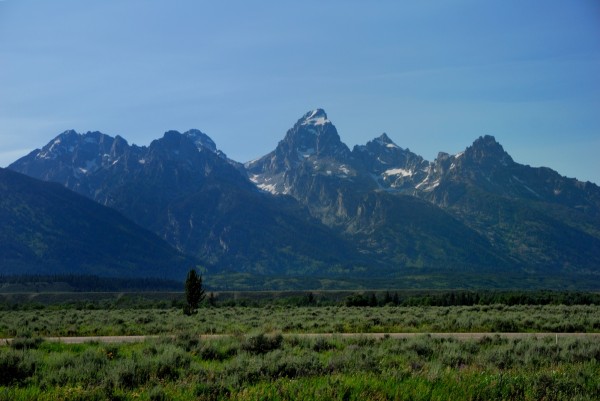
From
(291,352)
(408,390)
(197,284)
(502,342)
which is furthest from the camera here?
(197,284)

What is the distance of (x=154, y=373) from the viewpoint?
601 inches

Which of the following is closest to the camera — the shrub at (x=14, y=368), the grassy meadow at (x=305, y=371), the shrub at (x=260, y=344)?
the grassy meadow at (x=305, y=371)

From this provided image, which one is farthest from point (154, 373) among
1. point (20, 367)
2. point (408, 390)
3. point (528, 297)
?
point (528, 297)

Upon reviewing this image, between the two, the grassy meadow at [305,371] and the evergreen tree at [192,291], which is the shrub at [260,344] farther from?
the evergreen tree at [192,291]

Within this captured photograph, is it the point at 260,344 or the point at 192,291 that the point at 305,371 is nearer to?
the point at 260,344

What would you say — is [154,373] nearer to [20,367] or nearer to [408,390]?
[20,367]

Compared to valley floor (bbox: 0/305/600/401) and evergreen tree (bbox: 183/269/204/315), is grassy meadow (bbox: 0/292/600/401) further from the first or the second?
evergreen tree (bbox: 183/269/204/315)

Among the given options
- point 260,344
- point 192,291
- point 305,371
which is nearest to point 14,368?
point 305,371

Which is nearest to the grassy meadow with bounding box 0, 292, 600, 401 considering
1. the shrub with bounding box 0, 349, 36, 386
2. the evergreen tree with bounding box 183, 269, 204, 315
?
the shrub with bounding box 0, 349, 36, 386

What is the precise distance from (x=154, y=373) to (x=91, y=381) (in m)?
1.77

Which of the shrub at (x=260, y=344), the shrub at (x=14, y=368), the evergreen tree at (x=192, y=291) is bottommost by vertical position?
the evergreen tree at (x=192, y=291)

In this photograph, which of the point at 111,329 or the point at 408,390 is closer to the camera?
the point at 408,390

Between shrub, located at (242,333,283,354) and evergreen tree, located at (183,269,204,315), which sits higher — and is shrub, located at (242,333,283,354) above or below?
above

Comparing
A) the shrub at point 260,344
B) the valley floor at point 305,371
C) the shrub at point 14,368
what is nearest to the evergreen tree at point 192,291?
the valley floor at point 305,371
